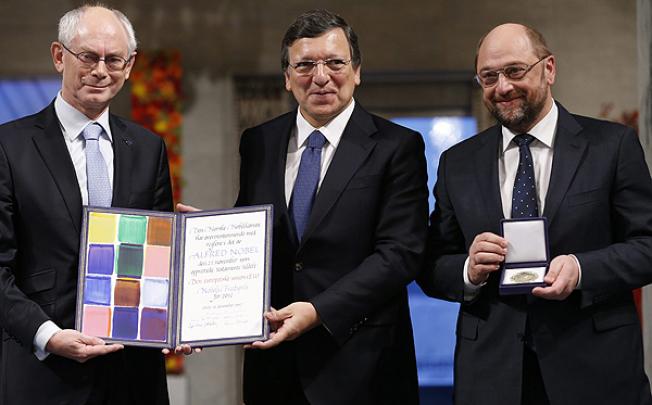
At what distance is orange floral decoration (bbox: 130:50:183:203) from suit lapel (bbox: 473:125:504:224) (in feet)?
11.7

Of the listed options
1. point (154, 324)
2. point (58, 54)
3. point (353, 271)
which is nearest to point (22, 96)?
point (58, 54)

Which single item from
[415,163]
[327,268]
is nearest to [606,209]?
[415,163]

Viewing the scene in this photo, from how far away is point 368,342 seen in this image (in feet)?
10.8

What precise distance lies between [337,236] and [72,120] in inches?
35.7

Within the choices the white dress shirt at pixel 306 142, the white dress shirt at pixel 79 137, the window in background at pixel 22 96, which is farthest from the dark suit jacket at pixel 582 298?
the window in background at pixel 22 96

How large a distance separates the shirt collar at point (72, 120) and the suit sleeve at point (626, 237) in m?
1.53

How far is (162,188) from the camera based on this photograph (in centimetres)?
342

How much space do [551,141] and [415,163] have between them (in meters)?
0.44

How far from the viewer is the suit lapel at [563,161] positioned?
3133 millimetres

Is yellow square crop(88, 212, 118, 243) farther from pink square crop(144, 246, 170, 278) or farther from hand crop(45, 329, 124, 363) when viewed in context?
hand crop(45, 329, 124, 363)

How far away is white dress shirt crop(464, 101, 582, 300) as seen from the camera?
3.21 meters

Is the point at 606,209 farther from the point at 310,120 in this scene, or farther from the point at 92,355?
the point at 92,355

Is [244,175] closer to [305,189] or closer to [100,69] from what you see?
[305,189]

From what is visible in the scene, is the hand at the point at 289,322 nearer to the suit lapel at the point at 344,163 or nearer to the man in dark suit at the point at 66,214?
the suit lapel at the point at 344,163
